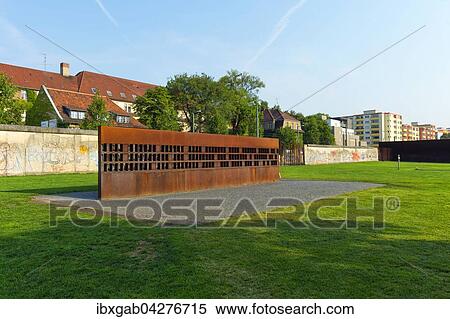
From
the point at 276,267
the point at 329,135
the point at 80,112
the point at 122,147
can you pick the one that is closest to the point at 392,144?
the point at 329,135

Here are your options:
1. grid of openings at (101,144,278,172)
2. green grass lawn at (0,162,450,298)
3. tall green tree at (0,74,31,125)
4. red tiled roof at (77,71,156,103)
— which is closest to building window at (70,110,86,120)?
tall green tree at (0,74,31,125)

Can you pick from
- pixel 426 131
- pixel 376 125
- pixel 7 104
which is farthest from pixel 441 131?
pixel 7 104

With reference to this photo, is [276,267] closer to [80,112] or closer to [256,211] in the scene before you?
[256,211]

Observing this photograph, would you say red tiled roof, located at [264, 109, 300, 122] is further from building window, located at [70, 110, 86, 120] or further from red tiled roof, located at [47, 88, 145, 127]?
building window, located at [70, 110, 86, 120]

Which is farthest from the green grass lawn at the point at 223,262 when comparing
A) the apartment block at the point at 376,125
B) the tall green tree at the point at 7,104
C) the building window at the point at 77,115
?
the apartment block at the point at 376,125

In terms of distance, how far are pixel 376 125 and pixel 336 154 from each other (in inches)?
3734

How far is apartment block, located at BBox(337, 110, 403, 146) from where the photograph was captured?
137 metres

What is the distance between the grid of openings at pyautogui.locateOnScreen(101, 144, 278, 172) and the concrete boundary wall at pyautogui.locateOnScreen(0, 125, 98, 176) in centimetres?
1417

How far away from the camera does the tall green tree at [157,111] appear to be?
48.2 meters

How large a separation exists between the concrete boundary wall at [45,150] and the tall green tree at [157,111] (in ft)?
65.9

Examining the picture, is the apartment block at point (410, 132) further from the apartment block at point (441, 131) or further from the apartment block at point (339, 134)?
the apartment block at point (339, 134)

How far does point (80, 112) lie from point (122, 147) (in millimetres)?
35767

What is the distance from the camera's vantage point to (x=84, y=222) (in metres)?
7.45

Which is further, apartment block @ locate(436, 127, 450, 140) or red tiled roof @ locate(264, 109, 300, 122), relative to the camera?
apartment block @ locate(436, 127, 450, 140)
